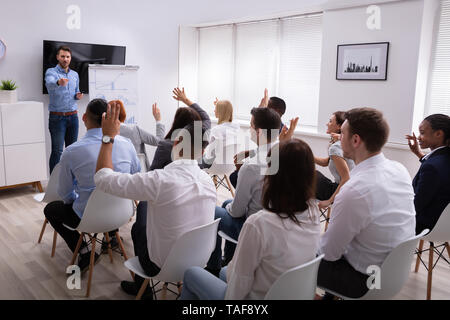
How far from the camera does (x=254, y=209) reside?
104 inches

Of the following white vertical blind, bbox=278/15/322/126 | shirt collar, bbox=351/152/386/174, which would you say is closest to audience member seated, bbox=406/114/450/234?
shirt collar, bbox=351/152/386/174

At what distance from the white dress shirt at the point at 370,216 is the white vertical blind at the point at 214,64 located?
5.31m

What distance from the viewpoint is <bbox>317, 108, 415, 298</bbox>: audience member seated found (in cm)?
196

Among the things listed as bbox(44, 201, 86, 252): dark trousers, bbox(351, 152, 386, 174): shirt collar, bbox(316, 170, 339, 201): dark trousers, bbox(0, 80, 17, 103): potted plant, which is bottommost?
bbox(44, 201, 86, 252): dark trousers

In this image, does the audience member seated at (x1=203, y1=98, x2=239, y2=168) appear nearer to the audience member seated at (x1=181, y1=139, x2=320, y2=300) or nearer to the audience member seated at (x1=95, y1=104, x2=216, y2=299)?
the audience member seated at (x1=95, y1=104, x2=216, y2=299)

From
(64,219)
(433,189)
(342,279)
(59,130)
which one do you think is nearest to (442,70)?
Answer: (433,189)

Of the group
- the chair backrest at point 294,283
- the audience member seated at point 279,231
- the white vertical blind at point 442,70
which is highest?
the white vertical blind at point 442,70

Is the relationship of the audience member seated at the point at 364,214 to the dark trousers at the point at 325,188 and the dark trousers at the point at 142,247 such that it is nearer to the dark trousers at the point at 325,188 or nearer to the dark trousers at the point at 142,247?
the dark trousers at the point at 142,247

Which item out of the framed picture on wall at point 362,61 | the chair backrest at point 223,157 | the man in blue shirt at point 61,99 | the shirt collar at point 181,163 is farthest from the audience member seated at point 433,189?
the man in blue shirt at point 61,99

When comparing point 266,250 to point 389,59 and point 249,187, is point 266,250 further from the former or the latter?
point 389,59

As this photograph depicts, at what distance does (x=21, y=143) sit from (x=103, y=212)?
10.1 ft

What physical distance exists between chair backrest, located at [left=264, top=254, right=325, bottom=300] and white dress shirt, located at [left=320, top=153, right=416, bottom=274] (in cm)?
35

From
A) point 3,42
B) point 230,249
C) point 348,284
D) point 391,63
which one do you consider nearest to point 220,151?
point 230,249

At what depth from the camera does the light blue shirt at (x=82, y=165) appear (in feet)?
9.37
